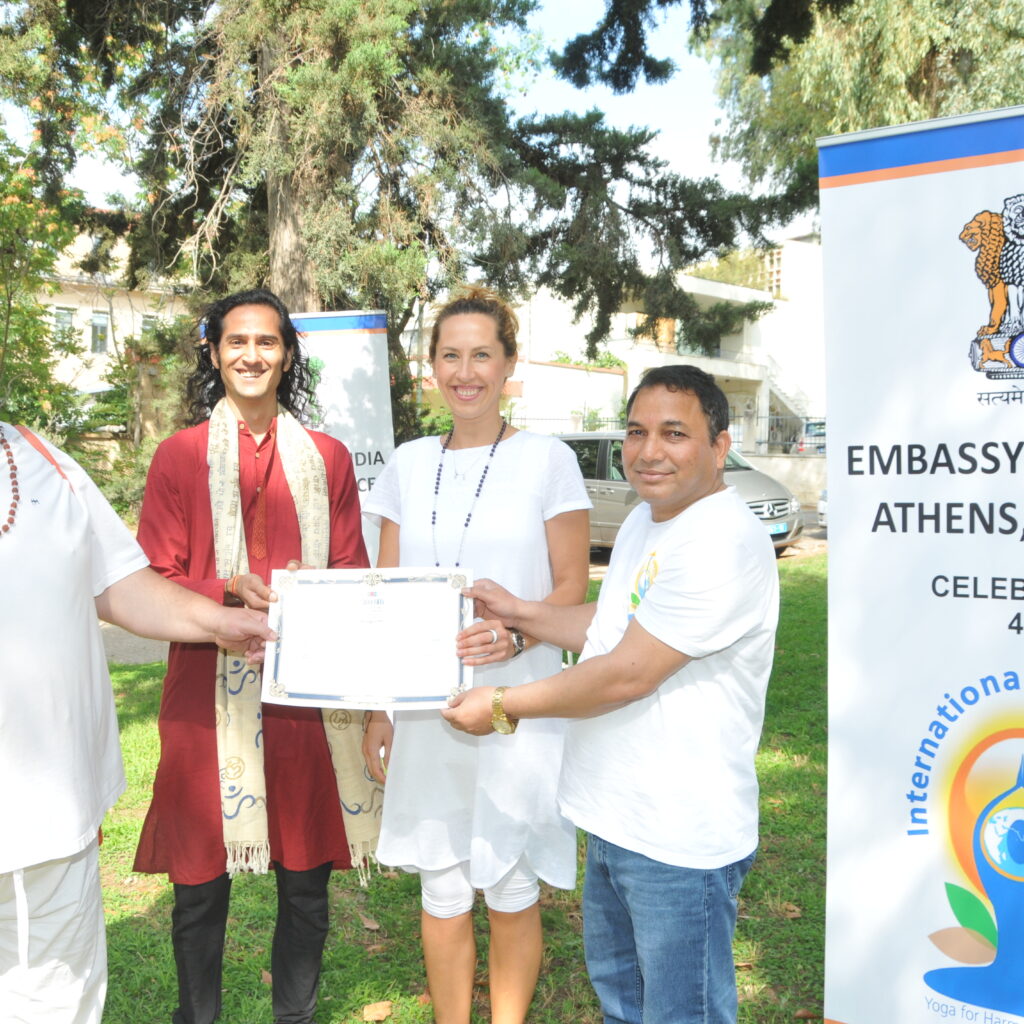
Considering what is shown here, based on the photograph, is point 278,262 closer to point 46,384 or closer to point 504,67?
point 504,67

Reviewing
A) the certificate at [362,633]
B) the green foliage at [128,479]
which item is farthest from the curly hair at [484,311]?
the green foliage at [128,479]

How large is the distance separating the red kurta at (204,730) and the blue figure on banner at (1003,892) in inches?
71.2

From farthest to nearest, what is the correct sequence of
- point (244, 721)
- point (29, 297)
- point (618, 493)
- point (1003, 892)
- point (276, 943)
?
1. point (29, 297)
2. point (618, 493)
3. point (276, 943)
4. point (244, 721)
5. point (1003, 892)

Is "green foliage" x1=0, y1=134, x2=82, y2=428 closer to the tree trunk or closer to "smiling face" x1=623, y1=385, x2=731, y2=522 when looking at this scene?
the tree trunk

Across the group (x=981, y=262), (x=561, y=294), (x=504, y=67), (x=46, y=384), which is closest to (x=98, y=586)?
(x=981, y=262)

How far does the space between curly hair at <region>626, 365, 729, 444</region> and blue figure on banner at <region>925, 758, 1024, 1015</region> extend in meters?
1.20

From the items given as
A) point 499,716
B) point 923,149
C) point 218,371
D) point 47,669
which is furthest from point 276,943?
point 923,149

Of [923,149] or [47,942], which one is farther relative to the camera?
[923,149]

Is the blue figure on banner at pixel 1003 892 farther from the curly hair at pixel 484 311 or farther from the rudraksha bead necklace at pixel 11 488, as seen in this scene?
the rudraksha bead necklace at pixel 11 488

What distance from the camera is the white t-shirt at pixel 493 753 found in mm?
2742

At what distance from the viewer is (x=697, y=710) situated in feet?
6.89

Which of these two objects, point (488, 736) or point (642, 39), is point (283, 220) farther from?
point (488, 736)

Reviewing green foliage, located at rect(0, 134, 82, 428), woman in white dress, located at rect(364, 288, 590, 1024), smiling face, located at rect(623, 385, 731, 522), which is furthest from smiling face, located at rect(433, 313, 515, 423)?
green foliage, located at rect(0, 134, 82, 428)

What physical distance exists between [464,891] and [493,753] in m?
0.47
